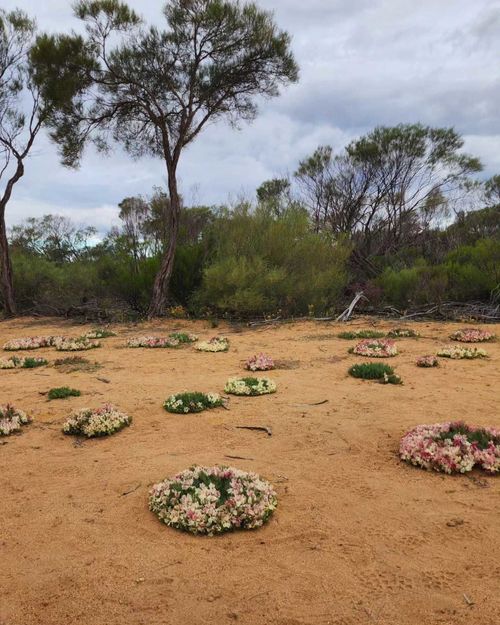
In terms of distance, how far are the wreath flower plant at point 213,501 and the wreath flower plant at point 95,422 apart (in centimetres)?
178

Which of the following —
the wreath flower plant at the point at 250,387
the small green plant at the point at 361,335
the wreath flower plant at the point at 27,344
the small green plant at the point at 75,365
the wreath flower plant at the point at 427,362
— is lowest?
the wreath flower plant at the point at 427,362

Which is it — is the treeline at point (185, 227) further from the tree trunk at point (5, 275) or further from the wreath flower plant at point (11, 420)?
the wreath flower plant at point (11, 420)

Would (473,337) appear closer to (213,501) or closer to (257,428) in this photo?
(257,428)

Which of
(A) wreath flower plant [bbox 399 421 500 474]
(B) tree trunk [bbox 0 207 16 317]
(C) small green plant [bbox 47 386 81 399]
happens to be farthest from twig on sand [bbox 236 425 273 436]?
(B) tree trunk [bbox 0 207 16 317]

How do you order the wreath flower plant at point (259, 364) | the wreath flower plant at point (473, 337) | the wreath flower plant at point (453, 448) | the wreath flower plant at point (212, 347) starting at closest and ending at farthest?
the wreath flower plant at point (453, 448) < the wreath flower plant at point (259, 364) < the wreath flower plant at point (212, 347) < the wreath flower plant at point (473, 337)

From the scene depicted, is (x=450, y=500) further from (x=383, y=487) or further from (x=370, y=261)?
(x=370, y=261)

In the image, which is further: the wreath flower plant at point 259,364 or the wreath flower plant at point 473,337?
the wreath flower plant at point 473,337

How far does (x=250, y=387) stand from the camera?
23.8ft

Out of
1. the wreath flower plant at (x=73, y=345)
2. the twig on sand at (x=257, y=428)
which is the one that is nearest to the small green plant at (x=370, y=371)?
the twig on sand at (x=257, y=428)

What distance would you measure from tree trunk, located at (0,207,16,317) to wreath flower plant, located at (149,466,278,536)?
1827cm

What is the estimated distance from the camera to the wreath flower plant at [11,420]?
18.2ft

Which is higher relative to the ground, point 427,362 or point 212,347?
point 212,347

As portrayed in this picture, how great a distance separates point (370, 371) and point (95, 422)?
4.53 meters

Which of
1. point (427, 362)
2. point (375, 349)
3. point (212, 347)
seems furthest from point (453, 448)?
point (212, 347)
